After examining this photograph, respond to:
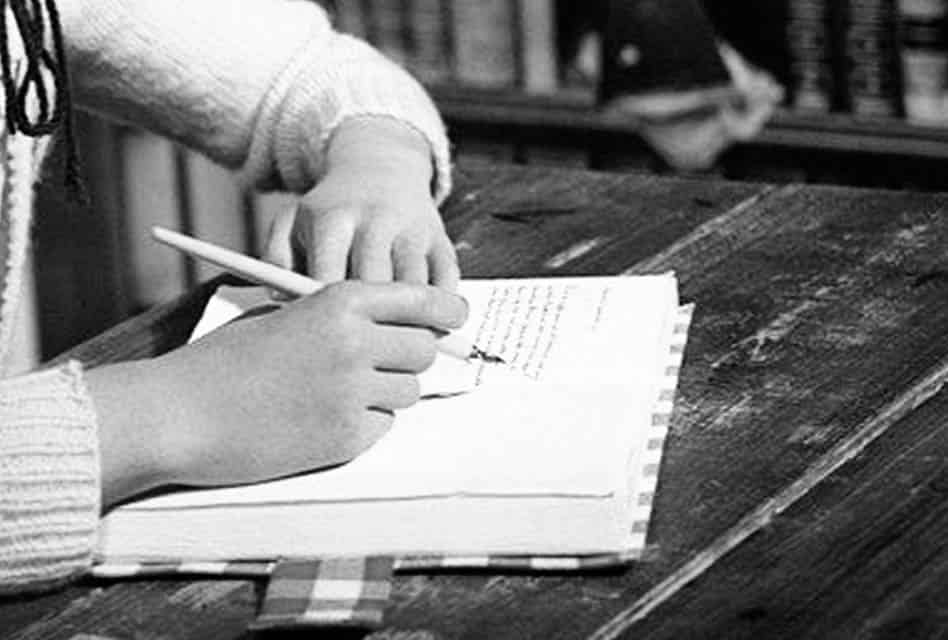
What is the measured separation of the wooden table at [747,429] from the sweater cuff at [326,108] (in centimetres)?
6

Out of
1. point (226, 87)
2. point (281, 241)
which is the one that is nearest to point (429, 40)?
point (226, 87)

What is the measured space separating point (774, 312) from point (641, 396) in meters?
0.19

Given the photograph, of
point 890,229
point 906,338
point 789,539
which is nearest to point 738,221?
point 890,229

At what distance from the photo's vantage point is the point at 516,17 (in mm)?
2596

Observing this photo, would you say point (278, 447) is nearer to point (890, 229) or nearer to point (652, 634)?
point (652, 634)

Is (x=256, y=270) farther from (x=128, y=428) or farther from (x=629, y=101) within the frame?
(x=629, y=101)

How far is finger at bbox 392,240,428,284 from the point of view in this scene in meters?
1.28

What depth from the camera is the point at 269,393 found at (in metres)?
1.11

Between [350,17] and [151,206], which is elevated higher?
[350,17]

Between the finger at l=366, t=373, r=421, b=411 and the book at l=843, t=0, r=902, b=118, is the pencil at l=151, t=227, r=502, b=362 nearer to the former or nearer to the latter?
the finger at l=366, t=373, r=421, b=411

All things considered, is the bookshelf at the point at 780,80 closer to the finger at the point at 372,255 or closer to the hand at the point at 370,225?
the hand at the point at 370,225

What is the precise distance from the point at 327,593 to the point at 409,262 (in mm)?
326

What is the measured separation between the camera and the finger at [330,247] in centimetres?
129

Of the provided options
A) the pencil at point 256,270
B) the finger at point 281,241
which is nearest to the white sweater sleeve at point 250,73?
the finger at point 281,241
